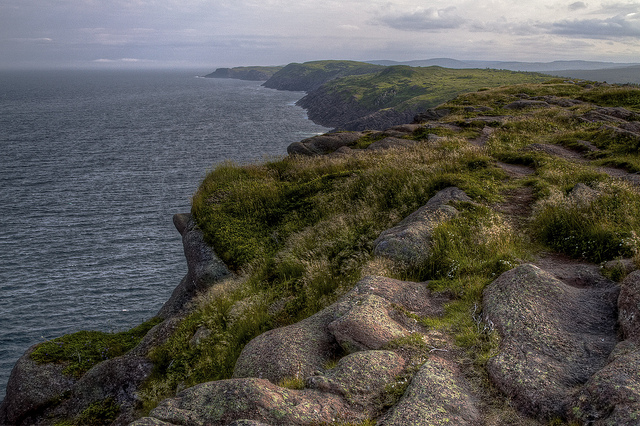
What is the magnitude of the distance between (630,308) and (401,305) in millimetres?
3588

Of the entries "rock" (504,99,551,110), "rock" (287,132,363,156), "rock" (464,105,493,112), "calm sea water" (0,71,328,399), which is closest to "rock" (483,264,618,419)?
"calm sea water" (0,71,328,399)

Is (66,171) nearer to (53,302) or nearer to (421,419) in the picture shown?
(53,302)

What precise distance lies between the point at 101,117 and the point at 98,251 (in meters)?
102

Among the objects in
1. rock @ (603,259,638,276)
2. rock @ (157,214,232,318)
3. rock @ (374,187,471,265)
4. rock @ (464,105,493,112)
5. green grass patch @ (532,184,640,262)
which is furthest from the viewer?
rock @ (464,105,493,112)

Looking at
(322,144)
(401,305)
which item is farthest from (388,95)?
(401,305)

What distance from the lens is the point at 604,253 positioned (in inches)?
364

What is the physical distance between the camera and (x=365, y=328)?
22.9ft

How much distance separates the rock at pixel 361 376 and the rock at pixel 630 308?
3.31m

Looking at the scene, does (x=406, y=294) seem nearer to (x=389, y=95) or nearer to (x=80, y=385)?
(x=80, y=385)

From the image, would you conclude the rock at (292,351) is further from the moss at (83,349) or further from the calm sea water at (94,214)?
the calm sea water at (94,214)

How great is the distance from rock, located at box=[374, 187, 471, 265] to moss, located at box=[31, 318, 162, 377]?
11681 mm

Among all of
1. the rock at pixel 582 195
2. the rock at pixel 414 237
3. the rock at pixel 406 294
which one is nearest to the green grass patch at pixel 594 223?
the rock at pixel 582 195

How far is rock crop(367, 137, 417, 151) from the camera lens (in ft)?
84.8

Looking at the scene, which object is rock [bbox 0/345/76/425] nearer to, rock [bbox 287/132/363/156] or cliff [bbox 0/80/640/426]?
cliff [bbox 0/80/640/426]
